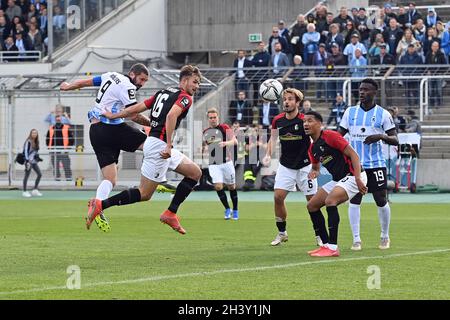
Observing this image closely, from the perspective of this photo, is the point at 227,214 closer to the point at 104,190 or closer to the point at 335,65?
the point at 104,190

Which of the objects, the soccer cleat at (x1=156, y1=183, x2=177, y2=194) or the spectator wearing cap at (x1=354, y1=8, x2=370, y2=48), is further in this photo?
the spectator wearing cap at (x1=354, y1=8, x2=370, y2=48)

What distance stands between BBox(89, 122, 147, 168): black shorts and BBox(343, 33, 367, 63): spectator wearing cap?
59.4ft

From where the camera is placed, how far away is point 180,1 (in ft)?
143

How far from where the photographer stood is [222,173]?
75.8 feet

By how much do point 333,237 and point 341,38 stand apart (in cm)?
2213

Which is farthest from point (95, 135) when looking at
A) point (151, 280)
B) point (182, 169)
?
point (151, 280)

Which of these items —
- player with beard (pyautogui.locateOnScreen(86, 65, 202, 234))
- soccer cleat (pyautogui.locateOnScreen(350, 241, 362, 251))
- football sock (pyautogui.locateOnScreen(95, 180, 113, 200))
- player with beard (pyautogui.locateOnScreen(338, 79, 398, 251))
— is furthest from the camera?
football sock (pyautogui.locateOnScreen(95, 180, 113, 200))

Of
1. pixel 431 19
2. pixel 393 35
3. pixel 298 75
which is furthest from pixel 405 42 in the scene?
pixel 298 75

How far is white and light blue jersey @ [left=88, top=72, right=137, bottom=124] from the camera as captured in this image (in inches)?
676

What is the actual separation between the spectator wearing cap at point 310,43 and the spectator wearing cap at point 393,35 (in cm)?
222

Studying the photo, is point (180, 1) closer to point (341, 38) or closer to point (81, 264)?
point (341, 38)

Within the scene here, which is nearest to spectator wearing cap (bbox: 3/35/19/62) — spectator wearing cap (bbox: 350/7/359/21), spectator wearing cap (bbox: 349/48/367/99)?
spectator wearing cap (bbox: 350/7/359/21)

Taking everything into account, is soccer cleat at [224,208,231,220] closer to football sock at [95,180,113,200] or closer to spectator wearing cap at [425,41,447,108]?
football sock at [95,180,113,200]

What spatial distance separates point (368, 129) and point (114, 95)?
4.28m
